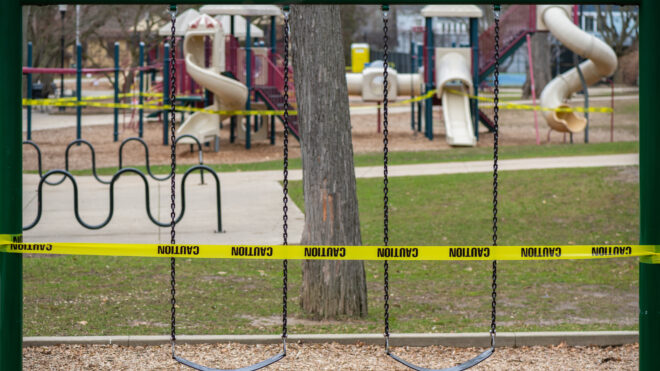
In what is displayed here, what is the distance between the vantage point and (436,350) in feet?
21.8

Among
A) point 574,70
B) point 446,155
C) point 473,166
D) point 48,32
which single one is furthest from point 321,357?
point 48,32

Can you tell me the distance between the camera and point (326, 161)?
7734 millimetres

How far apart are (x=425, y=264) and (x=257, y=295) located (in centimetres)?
222

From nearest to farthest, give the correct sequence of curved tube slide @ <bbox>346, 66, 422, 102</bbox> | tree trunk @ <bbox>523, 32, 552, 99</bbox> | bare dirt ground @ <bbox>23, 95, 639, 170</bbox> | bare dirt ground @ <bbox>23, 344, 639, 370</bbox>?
bare dirt ground @ <bbox>23, 344, 639, 370</bbox> < bare dirt ground @ <bbox>23, 95, 639, 170</bbox> < curved tube slide @ <bbox>346, 66, 422, 102</bbox> < tree trunk @ <bbox>523, 32, 552, 99</bbox>

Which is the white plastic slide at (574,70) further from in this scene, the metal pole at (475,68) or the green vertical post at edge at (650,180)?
the green vertical post at edge at (650,180)

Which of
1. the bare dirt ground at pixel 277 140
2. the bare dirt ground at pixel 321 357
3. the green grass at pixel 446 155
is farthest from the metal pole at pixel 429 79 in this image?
the bare dirt ground at pixel 321 357

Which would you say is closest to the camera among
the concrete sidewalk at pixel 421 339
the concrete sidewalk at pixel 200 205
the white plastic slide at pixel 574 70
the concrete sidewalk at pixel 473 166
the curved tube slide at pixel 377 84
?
the concrete sidewalk at pixel 421 339

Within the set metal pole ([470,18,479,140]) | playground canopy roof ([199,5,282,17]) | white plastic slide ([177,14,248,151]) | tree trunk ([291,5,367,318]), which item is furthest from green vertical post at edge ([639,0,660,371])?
metal pole ([470,18,479,140])

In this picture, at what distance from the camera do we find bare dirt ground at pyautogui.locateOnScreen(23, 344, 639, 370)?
6.27 m

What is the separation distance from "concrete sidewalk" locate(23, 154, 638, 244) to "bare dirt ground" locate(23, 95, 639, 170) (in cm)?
360

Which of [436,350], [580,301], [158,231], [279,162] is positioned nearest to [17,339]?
[436,350]

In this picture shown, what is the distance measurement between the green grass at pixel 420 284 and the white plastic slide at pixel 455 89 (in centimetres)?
921

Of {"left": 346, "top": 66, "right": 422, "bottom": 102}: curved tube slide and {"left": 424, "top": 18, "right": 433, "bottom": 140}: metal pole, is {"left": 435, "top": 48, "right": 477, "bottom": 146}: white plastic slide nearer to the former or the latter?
{"left": 424, "top": 18, "right": 433, "bottom": 140}: metal pole

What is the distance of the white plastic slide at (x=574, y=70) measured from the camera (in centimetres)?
2369
